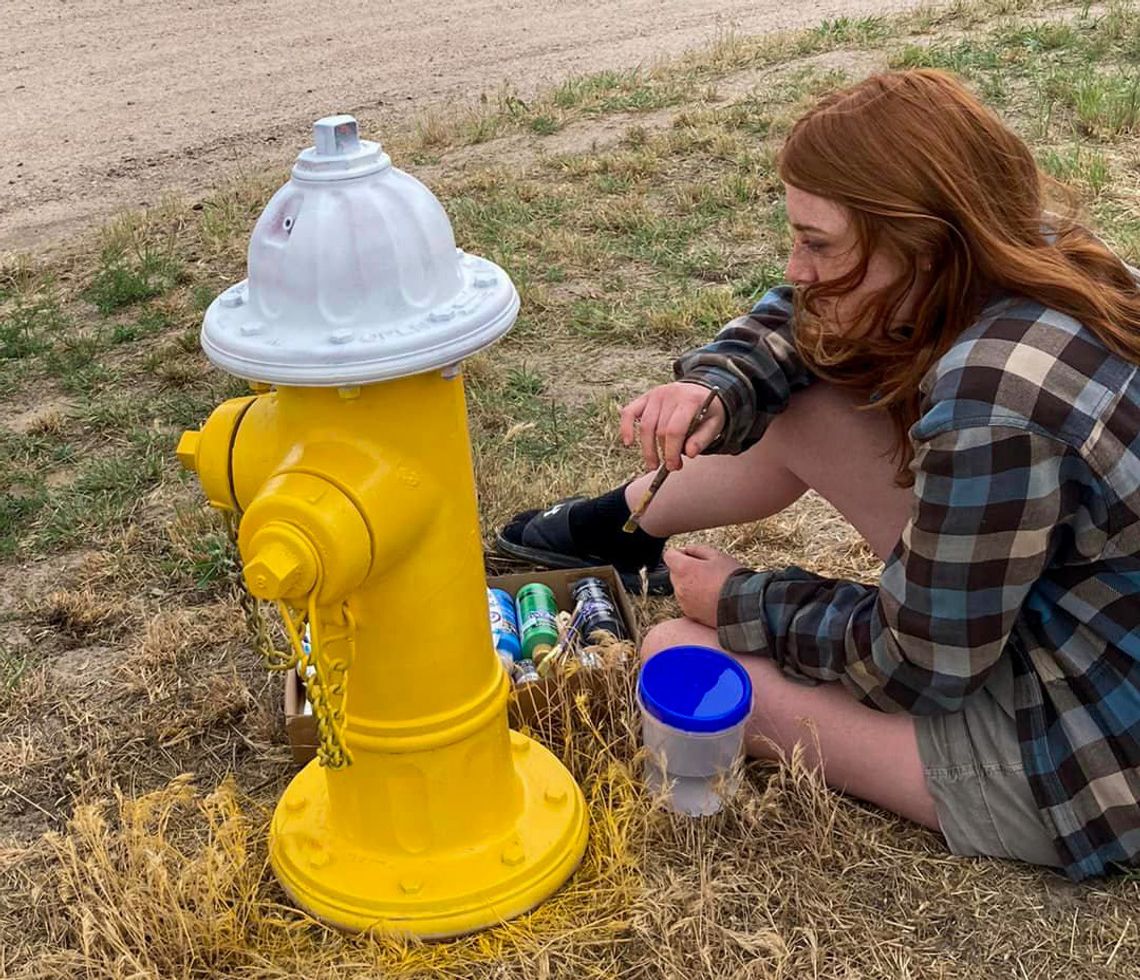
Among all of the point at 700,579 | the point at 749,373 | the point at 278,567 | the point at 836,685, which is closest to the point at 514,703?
the point at 700,579

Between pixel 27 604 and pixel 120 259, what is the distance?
2.40 metres

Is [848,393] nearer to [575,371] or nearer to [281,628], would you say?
[281,628]

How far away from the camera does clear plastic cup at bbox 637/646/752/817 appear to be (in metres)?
2.08

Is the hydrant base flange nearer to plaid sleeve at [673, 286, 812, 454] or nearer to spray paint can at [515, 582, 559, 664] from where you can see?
spray paint can at [515, 582, 559, 664]

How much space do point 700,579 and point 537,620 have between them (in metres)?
0.39

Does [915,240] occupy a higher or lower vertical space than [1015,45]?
higher

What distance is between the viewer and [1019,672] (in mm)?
1973

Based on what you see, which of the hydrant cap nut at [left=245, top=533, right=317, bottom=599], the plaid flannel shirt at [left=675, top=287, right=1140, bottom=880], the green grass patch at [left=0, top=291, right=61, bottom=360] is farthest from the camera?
the green grass patch at [left=0, top=291, right=61, bottom=360]

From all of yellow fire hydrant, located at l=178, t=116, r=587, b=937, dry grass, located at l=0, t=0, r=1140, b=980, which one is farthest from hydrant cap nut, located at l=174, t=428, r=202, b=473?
dry grass, located at l=0, t=0, r=1140, b=980

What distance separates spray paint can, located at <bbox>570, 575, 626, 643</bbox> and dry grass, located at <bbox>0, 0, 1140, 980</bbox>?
16 centimetres

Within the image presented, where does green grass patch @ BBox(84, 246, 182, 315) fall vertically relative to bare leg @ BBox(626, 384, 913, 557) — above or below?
below

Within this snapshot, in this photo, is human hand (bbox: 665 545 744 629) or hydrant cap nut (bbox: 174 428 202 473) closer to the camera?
hydrant cap nut (bbox: 174 428 202 473)

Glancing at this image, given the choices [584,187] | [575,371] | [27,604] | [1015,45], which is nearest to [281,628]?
[27,604]

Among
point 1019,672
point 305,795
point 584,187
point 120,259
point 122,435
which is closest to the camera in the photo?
point 1019,672
